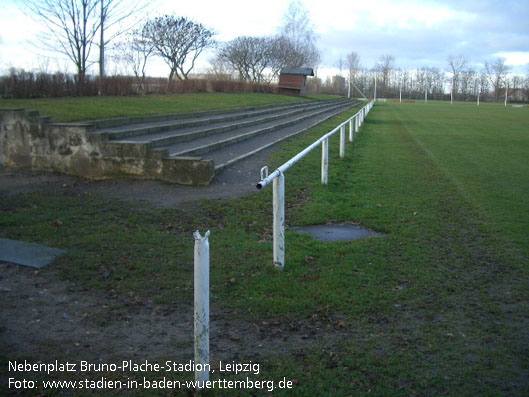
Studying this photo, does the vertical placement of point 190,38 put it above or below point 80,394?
A: above

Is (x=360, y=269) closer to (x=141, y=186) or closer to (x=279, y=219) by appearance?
(x=279, y=219)

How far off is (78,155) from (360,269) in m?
7.03

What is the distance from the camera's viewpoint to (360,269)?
5.35 metres

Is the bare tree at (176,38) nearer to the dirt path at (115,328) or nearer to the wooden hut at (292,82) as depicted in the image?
the wooden hut at (292,82)

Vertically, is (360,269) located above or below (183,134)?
below

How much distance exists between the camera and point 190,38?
39906mm

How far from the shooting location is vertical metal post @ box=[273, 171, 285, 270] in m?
5.20

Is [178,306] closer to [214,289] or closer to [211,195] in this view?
[214,289]

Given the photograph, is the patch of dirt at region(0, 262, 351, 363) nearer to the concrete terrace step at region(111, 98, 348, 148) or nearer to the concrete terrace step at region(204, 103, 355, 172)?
the concrete terrace step at region(204, 103, 355, 172)

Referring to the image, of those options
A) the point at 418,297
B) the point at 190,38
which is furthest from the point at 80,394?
the point at 190,38

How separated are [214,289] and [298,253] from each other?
1297 millimetres

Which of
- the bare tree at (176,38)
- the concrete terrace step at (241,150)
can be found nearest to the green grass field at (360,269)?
the concrete terrace step at (241,150)

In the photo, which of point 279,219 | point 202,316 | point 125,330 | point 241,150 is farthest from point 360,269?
point 241,150

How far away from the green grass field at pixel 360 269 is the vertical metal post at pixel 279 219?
154 millimetres
